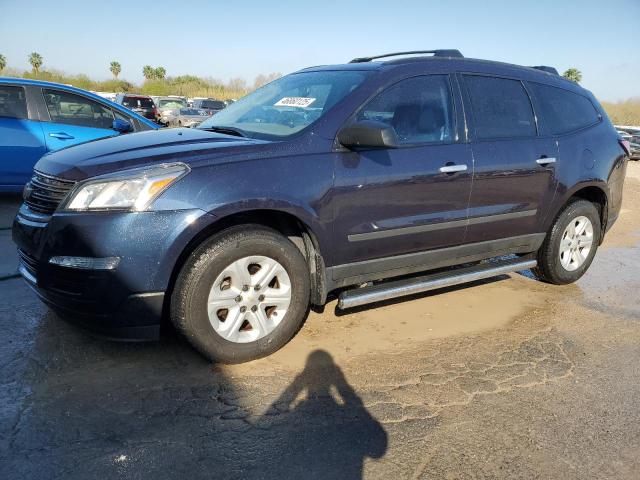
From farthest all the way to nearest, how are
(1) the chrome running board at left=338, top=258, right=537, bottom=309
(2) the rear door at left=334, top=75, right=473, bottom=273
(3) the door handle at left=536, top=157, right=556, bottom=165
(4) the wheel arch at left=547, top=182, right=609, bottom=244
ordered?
(4) the wheel arch at left=547, top=182, right=609, bottom=244, (3) the door handle at left=536, top=157, right=556, bottom=165, (1) the chrome running board at left=338, top=258, right=537, bottom=309, (2) the rear door at left=334, top=75, right=473, bottom=273

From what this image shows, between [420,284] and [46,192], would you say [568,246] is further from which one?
[46,192]

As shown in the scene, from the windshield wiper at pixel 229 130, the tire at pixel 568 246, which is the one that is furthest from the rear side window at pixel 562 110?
the windshield wiper at pixel 229 130

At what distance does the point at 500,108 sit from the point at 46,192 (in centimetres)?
330

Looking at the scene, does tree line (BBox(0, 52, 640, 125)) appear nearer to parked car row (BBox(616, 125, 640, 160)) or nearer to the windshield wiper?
parked car row (BBox(616, 125, 640, 160))

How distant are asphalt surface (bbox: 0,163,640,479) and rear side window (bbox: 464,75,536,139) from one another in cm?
147

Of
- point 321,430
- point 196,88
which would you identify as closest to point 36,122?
point 321,430

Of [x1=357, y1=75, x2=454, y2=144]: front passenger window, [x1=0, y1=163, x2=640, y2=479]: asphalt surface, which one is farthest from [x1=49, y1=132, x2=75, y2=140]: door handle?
A: [x1=357, y1=75, x2=454, y2=144]: front passenger window

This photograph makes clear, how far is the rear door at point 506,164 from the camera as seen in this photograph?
3.96 metres

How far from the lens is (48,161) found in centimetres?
323

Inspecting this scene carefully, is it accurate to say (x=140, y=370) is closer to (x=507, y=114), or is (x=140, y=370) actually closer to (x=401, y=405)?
(x=401, y=405)

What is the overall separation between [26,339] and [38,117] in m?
4.38

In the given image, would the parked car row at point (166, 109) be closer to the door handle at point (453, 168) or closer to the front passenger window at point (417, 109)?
the front passenger window at point (417, 109)

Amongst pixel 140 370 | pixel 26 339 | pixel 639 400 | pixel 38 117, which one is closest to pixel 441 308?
pixel 639 400

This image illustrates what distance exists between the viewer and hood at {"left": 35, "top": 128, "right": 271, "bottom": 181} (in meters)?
2.91
